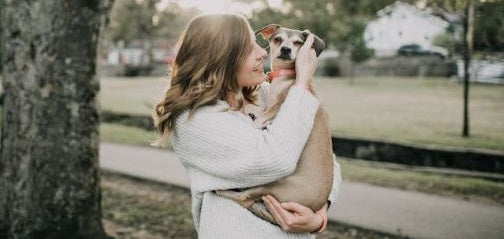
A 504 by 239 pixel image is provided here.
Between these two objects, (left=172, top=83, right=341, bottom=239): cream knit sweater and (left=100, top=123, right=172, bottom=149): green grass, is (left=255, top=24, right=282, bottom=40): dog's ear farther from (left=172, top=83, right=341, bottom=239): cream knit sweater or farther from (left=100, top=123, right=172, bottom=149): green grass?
(left=100, top=123, right=172, bottom=149): green grass

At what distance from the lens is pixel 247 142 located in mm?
2150

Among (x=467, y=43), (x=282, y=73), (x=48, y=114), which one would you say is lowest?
(x=467, y=43)

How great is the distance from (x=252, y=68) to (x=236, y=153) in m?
0.41

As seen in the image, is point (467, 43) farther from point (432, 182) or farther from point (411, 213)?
point (411, 213)

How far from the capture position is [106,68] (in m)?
41.2

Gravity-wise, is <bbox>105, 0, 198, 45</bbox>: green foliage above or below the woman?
below

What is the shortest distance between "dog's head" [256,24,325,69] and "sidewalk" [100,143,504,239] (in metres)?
3.71

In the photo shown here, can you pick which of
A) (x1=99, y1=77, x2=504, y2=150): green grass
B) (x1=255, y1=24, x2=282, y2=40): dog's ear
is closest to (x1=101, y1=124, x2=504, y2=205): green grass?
(x1=99, y1=77, x2=504, y2=150): green grass

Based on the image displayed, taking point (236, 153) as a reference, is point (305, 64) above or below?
above

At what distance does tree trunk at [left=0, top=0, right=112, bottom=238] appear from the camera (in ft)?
15.3

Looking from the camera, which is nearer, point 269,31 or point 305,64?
point 305,64

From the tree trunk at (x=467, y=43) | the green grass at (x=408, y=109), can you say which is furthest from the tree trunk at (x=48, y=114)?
the tree trunk at (x=467, y=43)

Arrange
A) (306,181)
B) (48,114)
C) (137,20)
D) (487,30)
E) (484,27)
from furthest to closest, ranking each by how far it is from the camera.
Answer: (137,20) → (487,30) → (484,27) → (48,114) → (306,181)

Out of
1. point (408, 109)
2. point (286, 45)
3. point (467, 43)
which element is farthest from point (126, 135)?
point (286, 45)
